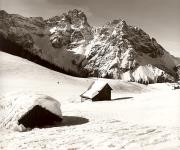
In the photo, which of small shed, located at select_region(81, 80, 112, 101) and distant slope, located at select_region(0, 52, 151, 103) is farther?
distant slope, located at select_region(0, 52, 151, 103)

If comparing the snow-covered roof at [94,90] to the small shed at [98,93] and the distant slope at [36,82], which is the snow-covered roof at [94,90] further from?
the distant slope at [36,82]

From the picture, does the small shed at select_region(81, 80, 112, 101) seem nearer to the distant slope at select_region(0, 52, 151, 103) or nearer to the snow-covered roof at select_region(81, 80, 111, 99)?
the snow-covered roof at select_region(81, 80, 111, 99)

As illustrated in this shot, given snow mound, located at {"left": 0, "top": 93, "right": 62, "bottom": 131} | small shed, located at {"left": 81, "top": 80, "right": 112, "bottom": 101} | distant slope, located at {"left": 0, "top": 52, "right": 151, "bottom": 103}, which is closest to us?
snow mound, located at {"left": 0, "top": 93, "right": 62, "bottom": 131}

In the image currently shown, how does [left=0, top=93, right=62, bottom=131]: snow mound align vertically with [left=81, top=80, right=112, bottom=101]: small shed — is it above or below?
below

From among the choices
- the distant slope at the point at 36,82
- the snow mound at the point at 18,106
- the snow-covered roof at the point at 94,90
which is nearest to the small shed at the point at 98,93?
the snow-covered roof at the point at 94,90

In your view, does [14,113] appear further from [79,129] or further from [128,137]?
[128,137]

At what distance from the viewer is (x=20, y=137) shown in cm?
2484

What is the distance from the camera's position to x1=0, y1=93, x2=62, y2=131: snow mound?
1135 inches

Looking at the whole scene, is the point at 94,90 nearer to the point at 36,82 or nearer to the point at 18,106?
the point at 18,106

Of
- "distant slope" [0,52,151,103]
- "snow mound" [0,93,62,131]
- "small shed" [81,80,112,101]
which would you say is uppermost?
"distant slope" [0,52,151,103]

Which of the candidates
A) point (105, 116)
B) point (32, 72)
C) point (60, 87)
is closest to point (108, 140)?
point (105, 116)

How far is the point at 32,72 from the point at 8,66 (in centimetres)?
919

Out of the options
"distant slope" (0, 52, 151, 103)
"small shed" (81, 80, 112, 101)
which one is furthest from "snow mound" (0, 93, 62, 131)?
"distant slope" (0, 52, 151, 103)

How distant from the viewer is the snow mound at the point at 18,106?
28828mm
